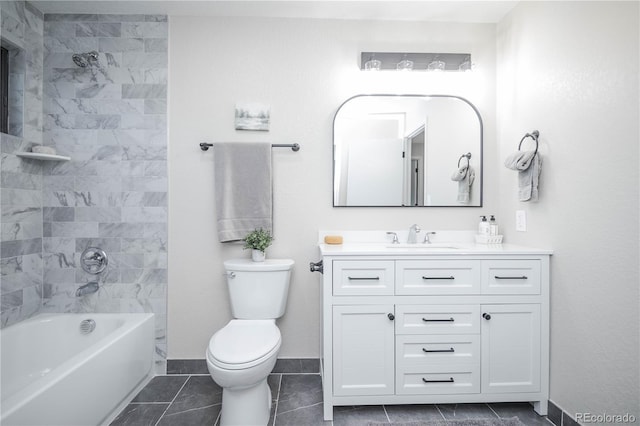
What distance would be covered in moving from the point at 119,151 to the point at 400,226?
77.1 inches

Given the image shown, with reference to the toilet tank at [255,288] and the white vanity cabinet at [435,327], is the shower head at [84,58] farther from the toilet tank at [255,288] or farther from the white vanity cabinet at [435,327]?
the white vanity cabinet at [435,327]

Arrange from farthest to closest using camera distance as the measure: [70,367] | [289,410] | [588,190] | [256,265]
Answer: [256,265] → [289,410] → [588,190] → [70,367]

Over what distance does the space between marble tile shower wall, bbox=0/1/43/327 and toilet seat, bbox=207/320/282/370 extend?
1352mm

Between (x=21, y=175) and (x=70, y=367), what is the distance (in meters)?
1.31

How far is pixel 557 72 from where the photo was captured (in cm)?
155

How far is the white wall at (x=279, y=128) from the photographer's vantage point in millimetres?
2008

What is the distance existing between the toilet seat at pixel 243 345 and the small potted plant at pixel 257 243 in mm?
396

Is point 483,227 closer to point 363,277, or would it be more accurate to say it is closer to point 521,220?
point 521,220

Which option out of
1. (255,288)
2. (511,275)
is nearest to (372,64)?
(511,275)

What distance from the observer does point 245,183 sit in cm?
196

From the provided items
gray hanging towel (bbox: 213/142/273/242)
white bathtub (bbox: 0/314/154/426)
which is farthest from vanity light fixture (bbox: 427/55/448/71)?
white bathtub (bbox: 0/314/154/426)

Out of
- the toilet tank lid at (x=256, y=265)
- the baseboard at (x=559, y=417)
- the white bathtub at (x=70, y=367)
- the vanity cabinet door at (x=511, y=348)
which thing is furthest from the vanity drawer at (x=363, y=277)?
the white bathtub at (x=70, y=367)

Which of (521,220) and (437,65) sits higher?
(437,65)

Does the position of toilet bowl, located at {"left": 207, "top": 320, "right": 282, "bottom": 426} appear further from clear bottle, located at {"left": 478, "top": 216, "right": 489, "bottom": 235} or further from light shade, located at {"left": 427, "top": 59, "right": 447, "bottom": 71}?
light shade, located at {"left": 427, "top": 59, "right": 447, "bottom": 71}
